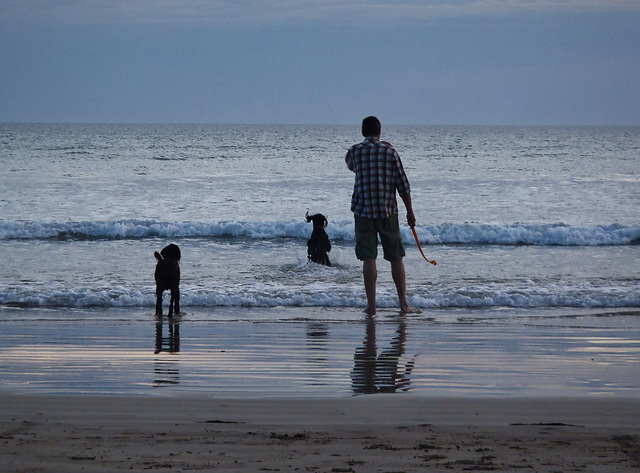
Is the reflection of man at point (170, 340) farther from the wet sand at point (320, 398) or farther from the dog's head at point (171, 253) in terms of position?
the dog's head at point (171, 253)

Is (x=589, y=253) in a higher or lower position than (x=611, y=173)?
lower

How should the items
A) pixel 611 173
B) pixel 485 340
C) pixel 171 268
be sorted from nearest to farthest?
pixel 485 340
pixel 171 268
pixel 611 173

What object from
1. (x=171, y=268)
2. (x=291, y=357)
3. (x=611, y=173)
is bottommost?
(x=291, y=357)

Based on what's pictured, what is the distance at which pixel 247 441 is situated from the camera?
9.90 feet

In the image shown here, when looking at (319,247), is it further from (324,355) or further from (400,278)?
(324,355)

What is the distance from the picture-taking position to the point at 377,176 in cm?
641

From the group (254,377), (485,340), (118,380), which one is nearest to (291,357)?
(254,377)

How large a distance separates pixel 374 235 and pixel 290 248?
707cm

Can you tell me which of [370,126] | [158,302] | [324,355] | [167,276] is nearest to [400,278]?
[370,126]

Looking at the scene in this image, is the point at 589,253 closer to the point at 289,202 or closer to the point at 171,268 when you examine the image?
the point at 171,268

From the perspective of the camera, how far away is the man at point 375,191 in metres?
6.40

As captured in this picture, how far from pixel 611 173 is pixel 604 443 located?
101 feet

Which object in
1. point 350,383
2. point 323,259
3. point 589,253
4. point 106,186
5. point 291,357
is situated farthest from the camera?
point 106,186

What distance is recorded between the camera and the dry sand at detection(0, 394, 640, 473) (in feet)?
8.91
